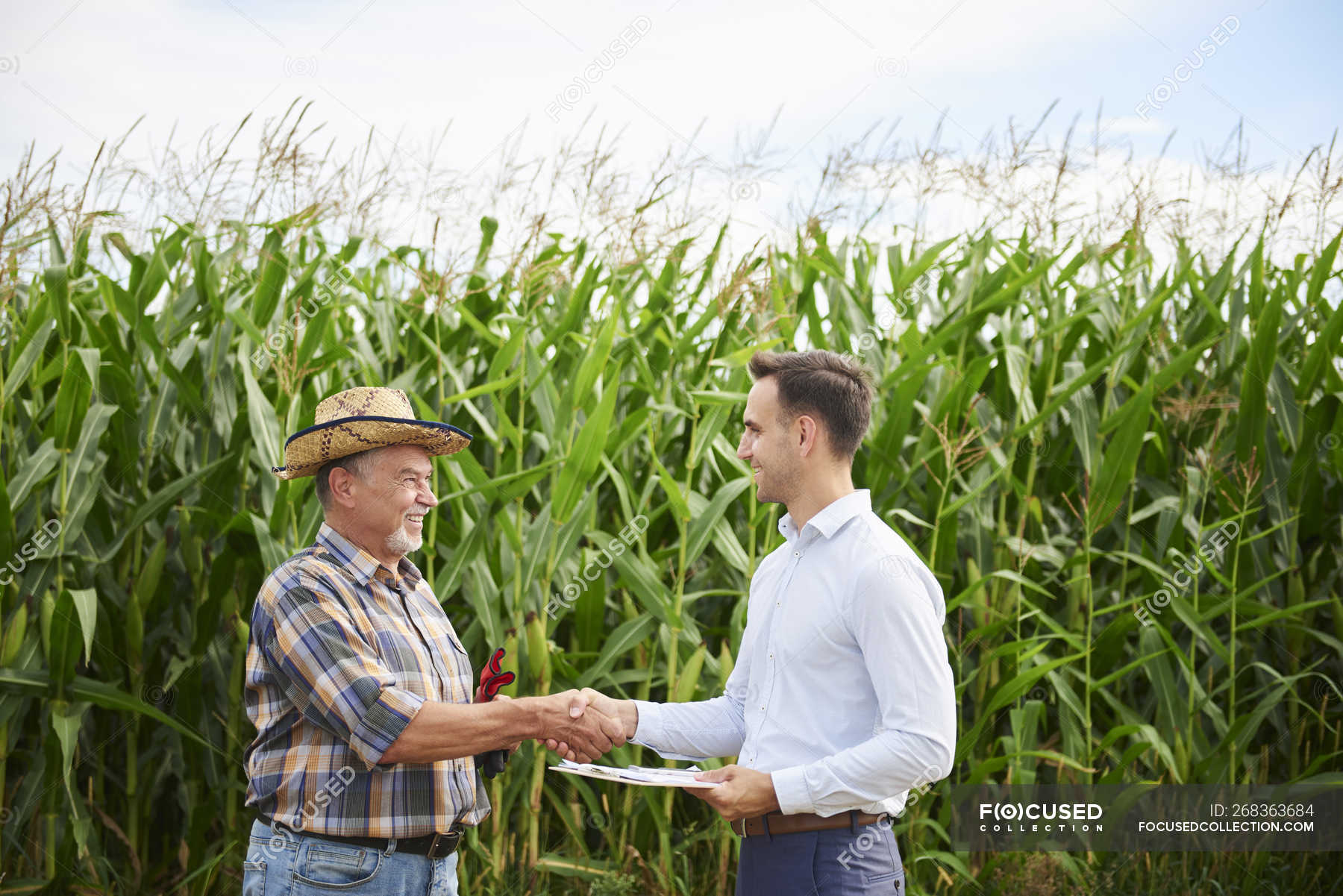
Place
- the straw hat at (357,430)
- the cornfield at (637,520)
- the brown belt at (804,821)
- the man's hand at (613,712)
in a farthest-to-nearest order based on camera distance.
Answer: the cornfield at (637,520), the man's hand at (613,712), the straw hat at (357,430), the brown belt at (804,821)

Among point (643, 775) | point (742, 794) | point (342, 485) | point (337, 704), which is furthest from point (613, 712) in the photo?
point (342, 485)

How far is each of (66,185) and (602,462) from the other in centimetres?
221

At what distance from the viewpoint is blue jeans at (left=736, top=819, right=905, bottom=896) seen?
1912 millimetres

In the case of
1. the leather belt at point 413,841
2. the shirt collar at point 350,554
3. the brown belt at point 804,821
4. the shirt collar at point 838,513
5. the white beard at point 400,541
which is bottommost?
the leather belt at point 413,841

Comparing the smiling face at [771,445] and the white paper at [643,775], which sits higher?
the smiling face at [771,445]

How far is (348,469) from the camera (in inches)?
88.6

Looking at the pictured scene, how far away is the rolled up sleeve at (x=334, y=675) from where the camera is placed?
192 cm

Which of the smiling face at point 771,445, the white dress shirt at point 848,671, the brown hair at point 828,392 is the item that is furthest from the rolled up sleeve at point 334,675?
the brown hair at point 828,392

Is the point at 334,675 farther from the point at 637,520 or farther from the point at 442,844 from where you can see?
the point at 637,520

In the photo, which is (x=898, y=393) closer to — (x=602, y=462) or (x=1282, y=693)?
(x=602, y=462)

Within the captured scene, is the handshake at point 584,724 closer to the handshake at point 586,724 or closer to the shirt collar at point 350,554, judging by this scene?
the handshake at point 586,724

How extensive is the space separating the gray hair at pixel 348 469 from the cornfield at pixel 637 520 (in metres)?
0.81

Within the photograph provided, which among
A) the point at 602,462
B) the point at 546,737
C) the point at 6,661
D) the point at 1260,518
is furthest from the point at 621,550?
the point at 1260,518

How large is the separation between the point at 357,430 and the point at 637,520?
4.17 feet
